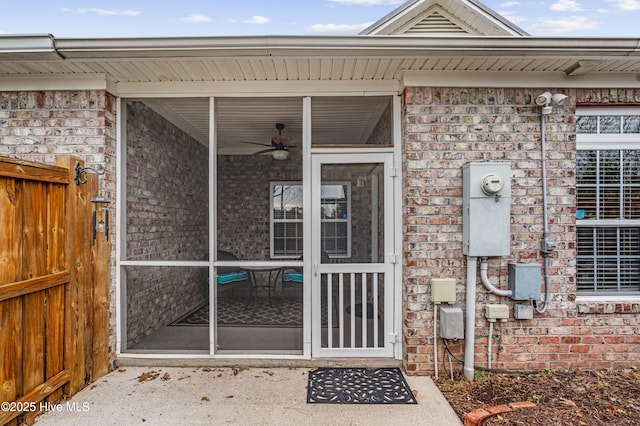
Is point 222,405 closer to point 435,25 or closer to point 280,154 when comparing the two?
point 280,154

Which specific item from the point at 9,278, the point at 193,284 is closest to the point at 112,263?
the point at 193,284

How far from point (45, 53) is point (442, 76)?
10.3 ft

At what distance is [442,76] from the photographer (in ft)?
9.89

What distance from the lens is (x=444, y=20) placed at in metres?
4.35

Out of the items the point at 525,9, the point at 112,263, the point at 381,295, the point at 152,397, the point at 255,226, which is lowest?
the point at 152,397

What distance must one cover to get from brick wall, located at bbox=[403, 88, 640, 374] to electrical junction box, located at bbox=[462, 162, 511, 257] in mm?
166

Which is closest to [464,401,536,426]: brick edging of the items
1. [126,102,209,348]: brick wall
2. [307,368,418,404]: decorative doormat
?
[307,368,418,404]: decorative doormat

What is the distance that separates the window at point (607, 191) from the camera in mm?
3166

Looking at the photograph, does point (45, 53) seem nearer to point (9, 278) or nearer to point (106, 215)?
point (106, 215)

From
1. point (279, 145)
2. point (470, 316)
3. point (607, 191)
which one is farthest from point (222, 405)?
point (607, 191)

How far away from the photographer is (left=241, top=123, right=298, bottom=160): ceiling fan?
3.55 m

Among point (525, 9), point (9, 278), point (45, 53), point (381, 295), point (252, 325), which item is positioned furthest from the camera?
point (525, 9)

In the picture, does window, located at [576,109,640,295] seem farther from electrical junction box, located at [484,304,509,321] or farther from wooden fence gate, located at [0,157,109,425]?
wooden fence gate, located at [0,157,109,425]

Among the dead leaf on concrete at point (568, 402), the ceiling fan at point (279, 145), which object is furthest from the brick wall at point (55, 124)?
the dead leaf on concrete at point (568, 402)
